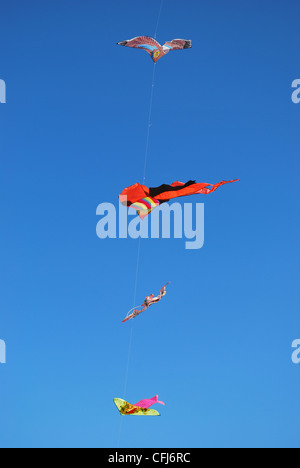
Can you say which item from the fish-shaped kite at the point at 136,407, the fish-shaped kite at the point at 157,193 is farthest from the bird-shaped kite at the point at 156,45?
the fish-shaped kite at the point at 136,407

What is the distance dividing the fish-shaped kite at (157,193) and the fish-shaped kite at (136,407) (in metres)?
3.75

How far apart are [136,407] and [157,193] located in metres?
4.30

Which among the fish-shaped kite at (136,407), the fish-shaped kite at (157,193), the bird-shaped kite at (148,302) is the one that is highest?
the fish-shaped kite at (157,193)

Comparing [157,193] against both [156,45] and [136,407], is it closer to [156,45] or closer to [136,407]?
[156,45]

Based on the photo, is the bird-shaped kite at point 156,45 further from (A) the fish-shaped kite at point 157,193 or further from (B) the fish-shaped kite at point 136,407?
(B) the fish-shaped kite at point 136,407

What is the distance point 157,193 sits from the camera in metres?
11.7

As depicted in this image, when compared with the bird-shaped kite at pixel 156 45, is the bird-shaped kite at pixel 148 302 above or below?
below

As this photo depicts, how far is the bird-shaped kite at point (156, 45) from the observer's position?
37.3 ft

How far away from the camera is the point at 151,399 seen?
11.4 m
